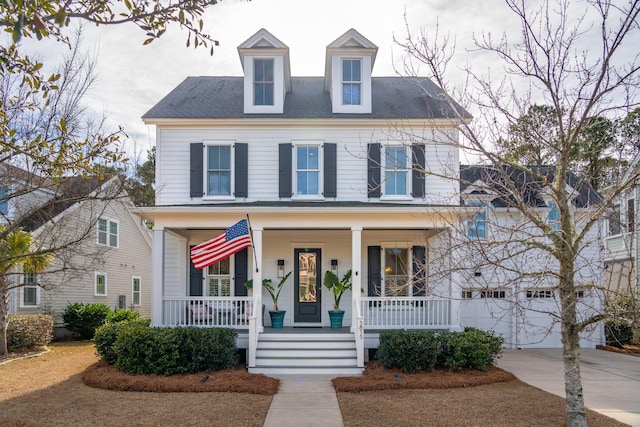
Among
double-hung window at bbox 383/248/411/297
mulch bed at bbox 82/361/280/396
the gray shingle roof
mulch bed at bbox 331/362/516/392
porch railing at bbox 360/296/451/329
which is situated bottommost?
mulch bed at bbox 331/362/516/392

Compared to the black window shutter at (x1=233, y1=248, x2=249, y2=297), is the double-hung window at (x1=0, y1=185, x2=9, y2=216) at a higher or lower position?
higher

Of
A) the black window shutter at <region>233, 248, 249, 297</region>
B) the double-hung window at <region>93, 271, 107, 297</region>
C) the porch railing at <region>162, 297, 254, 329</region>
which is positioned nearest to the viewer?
the porch railing at <region>162, 297, 254, 329</region>

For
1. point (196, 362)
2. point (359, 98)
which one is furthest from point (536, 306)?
point (196, 362)

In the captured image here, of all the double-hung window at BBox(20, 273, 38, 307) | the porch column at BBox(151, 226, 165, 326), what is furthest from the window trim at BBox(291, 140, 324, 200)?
the double-hung window at BBox(20, 273, 38, 307)

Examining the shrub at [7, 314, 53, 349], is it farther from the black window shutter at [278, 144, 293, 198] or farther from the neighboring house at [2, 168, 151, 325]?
the black window shutter at [278, 144, 293, 198]

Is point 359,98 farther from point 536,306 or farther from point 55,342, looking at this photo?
point 55,342

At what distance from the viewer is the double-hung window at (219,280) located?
13625mm

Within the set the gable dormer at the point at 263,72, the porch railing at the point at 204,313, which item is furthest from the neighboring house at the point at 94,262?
the gable dormer at the point at 263,72

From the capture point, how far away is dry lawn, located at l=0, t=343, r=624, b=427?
728cm

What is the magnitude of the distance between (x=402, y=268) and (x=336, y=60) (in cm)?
588

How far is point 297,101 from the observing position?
14.3 meters

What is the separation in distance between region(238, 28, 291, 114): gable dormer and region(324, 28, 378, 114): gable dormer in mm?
1370

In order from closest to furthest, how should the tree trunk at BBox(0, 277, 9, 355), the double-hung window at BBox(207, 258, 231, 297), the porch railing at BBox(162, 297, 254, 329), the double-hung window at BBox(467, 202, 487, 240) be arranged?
the double-hung window at BBox(467, 202, 487, 240) → the porch railing at BBox(162, 297, 254, 329) → the tree trunk at BBox(0, 277, 9, 355) → the double-hung window at BBox(207, 258, 231, 297)

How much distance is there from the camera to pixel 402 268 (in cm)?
1374
